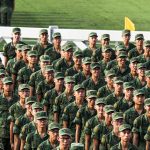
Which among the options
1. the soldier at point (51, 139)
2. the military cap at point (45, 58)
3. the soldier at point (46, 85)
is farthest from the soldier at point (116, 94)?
the soldier at point (51, 139)

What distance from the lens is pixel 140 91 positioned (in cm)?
1259

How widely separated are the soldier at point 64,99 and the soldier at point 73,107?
0.87ft

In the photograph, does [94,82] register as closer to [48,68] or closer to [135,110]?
[48,68]

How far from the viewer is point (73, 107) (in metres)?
12.9

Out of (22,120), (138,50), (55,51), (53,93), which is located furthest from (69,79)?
(138,50)

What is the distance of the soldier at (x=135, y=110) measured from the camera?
12.6 m

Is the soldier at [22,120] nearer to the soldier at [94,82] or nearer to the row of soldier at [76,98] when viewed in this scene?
the row of soldier at [76,98]

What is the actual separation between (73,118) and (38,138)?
4.58 ft

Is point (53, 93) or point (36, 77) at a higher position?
point (36, 77)

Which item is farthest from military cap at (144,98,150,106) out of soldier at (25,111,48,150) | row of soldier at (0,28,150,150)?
soldier at (25,111,48,150)

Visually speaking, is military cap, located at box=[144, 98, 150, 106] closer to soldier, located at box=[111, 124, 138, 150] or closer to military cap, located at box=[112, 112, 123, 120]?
military cap, located at box=[112, 112, 123, 120]

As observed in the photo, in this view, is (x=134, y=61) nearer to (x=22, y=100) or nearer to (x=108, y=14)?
(x=22, y=100)

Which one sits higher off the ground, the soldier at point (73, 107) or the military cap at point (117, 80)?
the military cap at point (117, 80)

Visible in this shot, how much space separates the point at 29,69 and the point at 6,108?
6.35ft
